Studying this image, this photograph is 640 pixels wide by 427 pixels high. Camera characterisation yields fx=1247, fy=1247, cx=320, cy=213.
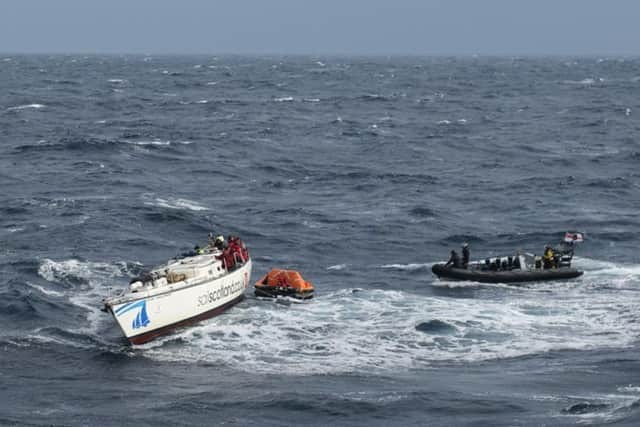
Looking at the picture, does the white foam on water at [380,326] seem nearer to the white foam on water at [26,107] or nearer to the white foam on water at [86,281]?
the white foam on water at [86,281]

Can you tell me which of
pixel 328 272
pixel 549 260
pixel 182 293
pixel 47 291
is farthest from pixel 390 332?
pixel 47 291

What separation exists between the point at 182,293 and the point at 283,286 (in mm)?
7454

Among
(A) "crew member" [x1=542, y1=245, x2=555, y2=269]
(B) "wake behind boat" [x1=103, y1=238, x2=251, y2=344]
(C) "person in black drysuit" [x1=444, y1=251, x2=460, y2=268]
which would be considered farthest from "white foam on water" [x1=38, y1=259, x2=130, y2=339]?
(A) "crew member" [x1=542, y1=245, x2=555, y2=269]

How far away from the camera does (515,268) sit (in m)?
69.9

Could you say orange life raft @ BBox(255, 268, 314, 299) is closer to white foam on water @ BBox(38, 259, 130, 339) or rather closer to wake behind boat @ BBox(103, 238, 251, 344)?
wake behind boat @ BBox(103, 238, 251, 344)

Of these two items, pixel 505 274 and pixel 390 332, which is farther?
pixel 505 274

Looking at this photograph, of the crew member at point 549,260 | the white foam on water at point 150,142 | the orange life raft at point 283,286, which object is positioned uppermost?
the white foam on water at point 150,142

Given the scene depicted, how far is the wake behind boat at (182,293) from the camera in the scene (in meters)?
55.2

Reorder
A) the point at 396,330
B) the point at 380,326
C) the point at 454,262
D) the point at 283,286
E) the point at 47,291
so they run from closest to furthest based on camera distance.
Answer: the point at 396,330 < the point at 380,326 < the point at 47,291 < the point at 283,286 < the point at 454,262

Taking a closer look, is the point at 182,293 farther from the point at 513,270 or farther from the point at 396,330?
the point at 513,270

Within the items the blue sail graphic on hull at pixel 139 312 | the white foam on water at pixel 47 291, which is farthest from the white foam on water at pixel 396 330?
the white foam on water at pixel 47 291

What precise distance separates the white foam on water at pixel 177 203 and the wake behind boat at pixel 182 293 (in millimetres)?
22420

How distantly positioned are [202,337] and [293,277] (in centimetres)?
859

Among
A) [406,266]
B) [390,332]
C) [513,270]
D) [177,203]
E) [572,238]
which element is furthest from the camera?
[177,203]
